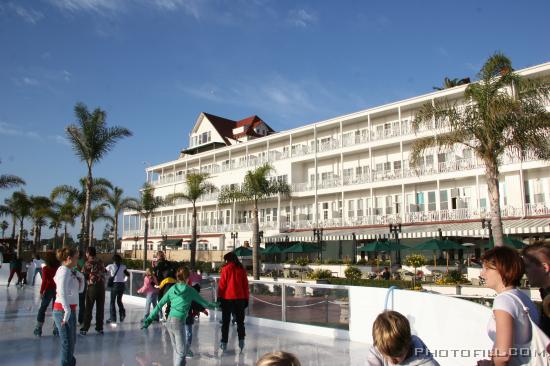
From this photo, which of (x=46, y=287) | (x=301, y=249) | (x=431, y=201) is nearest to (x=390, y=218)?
(x=431, y=201)

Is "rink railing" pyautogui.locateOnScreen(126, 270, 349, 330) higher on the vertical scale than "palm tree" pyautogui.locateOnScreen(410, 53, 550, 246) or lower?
lower

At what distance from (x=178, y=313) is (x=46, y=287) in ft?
17.8

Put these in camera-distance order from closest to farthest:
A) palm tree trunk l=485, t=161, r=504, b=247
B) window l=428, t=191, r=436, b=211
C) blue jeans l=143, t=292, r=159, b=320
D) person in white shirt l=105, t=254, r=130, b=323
Answer: blue jeans l=143, t=292, r=159, b=320 < person in white shirt l=105, t=254, r=130, b=323 < palm tree trunk l=485, t=161, r=504, b=247 < window l=428, t=191, r=436, b=211

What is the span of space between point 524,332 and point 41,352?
8099mm

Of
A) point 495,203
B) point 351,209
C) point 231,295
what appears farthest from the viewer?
point 351,209

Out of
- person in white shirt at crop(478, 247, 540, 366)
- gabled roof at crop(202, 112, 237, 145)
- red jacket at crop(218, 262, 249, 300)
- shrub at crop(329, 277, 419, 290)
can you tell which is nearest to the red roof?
gabled roof at crop(202, 112, 237, 145)

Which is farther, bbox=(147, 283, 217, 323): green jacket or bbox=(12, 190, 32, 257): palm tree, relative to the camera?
bbox=(12, 190, 32, 257): palm tree

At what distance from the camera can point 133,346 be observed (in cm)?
892

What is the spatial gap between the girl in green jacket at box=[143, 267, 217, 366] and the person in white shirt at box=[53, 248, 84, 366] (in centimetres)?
99

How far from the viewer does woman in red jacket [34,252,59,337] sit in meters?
9.73

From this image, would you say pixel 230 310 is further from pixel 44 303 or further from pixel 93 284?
pixel 44 303

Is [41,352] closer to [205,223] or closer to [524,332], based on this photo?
[524,332]

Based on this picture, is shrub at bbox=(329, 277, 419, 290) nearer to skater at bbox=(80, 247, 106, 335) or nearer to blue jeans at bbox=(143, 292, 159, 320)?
blue jeans at bbox=(143, 292, 159, 320)

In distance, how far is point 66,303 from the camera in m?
6.15
